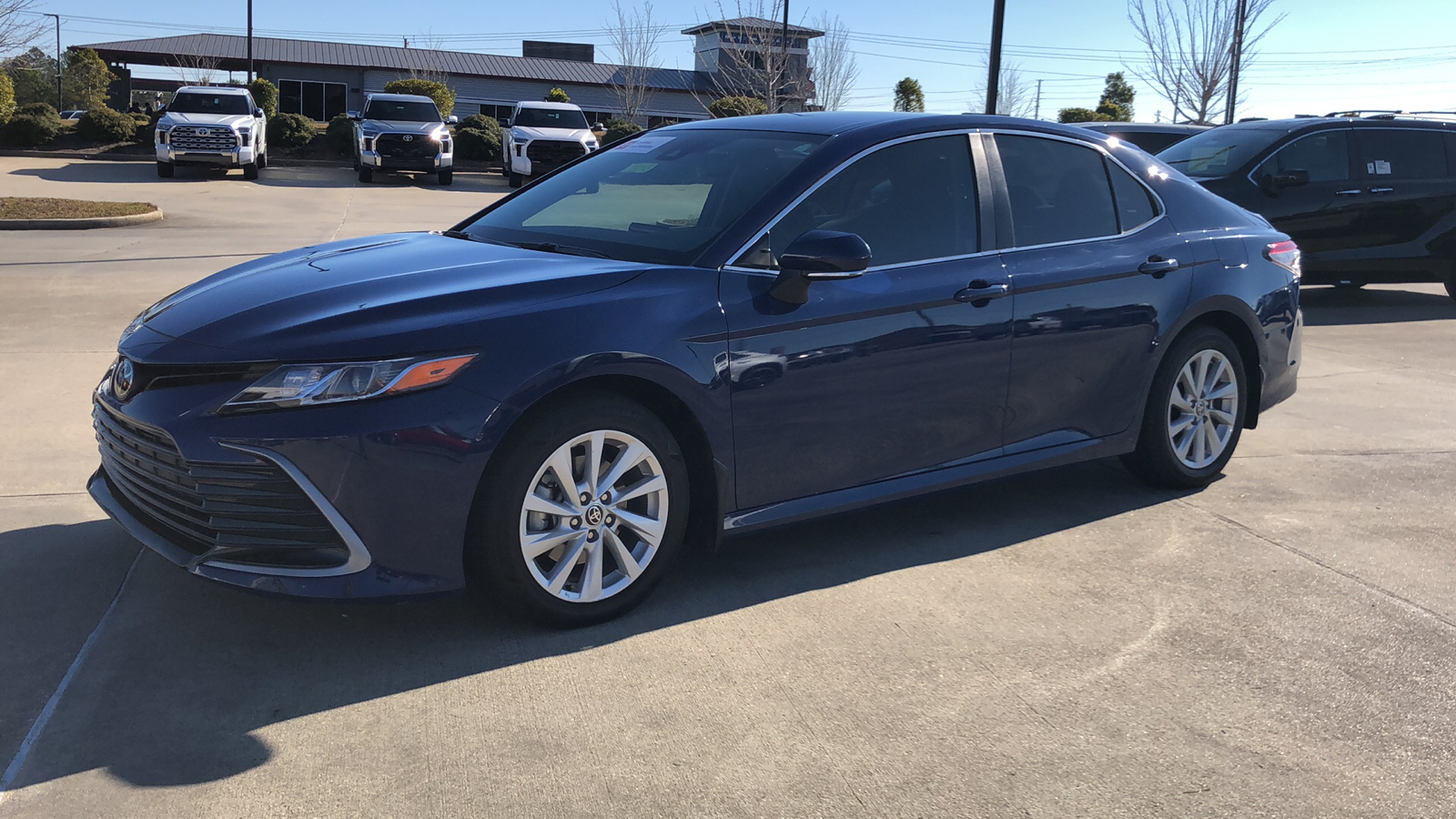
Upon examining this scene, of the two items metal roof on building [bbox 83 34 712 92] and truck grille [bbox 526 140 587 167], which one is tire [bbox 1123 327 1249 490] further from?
metal roof on building [bbox 83 34 712 92]

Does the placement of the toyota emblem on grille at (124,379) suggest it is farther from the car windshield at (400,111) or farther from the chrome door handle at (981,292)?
the car windshield at (400,111)

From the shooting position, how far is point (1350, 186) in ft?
37.7

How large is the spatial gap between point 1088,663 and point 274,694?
2.44m

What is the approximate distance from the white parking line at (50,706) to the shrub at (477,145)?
29.7m

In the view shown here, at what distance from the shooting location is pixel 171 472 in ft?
11.5

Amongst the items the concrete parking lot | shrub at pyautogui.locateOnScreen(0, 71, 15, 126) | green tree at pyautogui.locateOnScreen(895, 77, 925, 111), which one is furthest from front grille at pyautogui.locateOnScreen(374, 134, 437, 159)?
green tree at pyautogui.locateOnScreen(895, 77, 925, 111)

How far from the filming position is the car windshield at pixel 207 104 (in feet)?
82.2

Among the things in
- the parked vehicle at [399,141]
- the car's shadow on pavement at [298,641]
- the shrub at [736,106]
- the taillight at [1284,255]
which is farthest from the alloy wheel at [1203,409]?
the shrub at [736,106]

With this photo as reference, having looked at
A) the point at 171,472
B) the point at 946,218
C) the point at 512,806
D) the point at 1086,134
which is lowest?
the point at 512,806

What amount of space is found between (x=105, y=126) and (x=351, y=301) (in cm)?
3133

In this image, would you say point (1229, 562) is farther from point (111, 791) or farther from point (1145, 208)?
point (111, 791)

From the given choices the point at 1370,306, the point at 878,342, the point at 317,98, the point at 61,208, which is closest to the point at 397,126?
the point at 61,208

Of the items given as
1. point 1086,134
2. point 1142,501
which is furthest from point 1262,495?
point 1086,134

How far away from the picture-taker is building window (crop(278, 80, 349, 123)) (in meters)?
52.9
